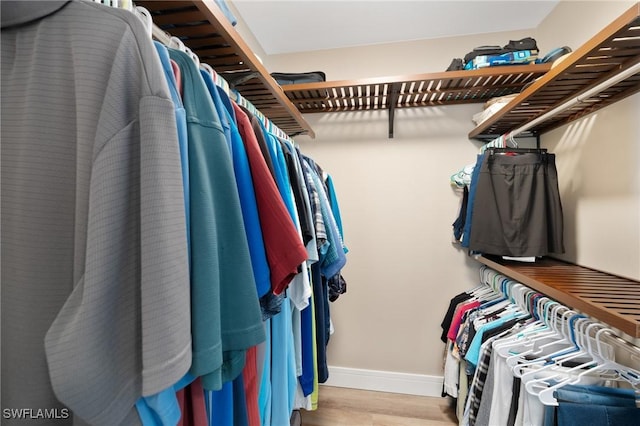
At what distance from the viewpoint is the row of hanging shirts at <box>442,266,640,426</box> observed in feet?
2.55

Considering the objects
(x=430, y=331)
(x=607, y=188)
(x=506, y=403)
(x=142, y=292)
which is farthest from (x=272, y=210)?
(x=430, y=331)

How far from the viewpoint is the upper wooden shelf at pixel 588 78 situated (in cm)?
87

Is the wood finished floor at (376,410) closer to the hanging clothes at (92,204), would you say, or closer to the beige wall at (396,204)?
the beige wall at (396,204)

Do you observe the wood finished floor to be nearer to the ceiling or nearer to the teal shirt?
the teal shirt

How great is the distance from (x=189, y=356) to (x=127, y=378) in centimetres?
7

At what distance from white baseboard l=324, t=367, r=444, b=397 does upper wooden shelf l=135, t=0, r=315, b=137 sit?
194 cm

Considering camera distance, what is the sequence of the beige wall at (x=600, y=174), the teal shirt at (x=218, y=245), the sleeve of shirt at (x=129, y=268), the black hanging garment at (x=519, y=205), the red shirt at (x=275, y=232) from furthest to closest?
1. the black hanging garment at (x=519, y=205)
2. the beige wall at (x=600, y=174)
3. the red shirt at (x=275, y=232)
4. the teal shirt at (x=218, y=245)
5. the sleeve of shirt at (x=129, y=268)

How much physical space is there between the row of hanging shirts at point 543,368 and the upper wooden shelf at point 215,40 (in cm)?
134

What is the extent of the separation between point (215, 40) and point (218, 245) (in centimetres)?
70

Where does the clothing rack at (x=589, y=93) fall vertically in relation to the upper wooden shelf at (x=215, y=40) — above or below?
below

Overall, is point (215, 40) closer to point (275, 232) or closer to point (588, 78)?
point (275, 232)

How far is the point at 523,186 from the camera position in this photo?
146cm

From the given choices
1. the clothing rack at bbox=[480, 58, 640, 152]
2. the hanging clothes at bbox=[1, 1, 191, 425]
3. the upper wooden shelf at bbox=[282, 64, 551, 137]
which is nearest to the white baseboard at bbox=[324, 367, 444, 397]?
the clothing rack at bbox=[480, 58, 640, 152]

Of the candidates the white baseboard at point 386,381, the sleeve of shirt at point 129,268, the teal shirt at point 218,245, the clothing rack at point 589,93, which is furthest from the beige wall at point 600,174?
the sleeve of shirt at point 129,268
